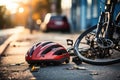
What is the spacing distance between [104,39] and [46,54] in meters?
1.20

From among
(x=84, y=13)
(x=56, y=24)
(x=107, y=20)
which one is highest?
(x=107, y=20)

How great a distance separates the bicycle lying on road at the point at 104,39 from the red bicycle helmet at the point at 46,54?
0.35 metres

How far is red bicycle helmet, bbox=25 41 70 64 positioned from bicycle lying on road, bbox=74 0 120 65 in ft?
1.14

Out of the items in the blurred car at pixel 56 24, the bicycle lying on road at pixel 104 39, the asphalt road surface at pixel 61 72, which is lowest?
the blurred car at pixel 56 24

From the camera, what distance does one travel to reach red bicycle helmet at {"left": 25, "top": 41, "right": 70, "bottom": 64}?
9.64m

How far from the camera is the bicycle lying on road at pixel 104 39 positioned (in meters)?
9.41

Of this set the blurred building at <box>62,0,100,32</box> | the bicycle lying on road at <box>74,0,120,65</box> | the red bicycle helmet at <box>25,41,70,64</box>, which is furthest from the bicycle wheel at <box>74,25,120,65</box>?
the blurred building at <box>62,0,100,32</box>

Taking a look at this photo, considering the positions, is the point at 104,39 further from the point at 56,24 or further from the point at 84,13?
the point at 84,13

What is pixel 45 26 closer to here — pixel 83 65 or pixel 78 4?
pixel 78 4

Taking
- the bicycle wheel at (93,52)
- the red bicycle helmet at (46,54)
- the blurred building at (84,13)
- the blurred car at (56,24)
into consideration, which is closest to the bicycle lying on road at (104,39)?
the bicycle wheel at (93,52)

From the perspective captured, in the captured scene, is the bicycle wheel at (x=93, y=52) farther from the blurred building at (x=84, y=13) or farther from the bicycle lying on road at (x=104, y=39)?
the blurred building at (x=84, y=13)

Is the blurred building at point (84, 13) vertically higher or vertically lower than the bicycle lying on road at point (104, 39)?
lower

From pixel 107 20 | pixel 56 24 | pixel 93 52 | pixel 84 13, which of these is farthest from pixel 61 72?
pixel 84 13

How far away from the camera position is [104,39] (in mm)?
9492
